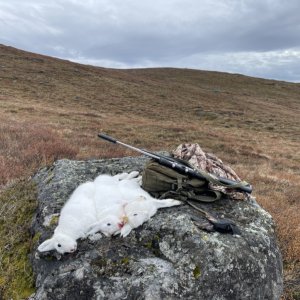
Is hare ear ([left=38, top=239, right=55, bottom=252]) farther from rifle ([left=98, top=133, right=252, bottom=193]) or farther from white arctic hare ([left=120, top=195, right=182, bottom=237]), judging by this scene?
rifle ([left=98, top=133, right=252, bottom=193])

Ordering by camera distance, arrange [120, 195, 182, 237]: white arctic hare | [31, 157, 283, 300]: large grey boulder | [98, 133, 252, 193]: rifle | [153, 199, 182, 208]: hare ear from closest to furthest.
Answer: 1. [31, 157, 283, 300]: large grey boulder
2. [120, 195, 182, 237]: white arctic hare
3. [153, 199, 182, 208]: hare ear
4. [98, 133, 252, 193]: rifle

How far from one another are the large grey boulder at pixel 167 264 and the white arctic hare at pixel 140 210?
63mm

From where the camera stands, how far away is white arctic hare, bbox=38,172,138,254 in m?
3.62

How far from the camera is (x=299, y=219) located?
261 inches

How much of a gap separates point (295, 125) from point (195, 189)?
31683mm

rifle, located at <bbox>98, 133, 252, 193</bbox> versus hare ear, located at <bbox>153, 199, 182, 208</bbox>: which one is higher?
rifle, located at <bbox>98, 133, 252, 193</bbox>

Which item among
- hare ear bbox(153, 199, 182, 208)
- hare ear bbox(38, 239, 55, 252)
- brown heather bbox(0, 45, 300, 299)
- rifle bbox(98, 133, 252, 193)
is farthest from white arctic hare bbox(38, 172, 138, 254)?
brown heather bbox(0, 45, 300, 299)

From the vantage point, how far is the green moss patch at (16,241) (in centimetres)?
373

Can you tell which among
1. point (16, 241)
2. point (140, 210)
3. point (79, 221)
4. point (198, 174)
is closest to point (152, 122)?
point (198, 174)

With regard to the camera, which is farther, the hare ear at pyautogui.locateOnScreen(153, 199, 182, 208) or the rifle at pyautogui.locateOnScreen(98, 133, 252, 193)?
the rifle at pyautogui.locateOnScreen(98, 133, 252, 193)

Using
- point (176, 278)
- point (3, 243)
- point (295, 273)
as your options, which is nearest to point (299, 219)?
point (295, 273)

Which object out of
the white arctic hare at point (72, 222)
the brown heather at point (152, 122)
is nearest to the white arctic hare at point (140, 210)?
the white arctic hare at point (72, 222)

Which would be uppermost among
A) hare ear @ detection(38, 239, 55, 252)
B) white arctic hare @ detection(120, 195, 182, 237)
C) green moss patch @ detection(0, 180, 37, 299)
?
white arctic hare @ detection(120, 195, 182, 237)

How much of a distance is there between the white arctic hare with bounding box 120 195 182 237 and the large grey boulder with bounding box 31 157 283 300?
6 cm
